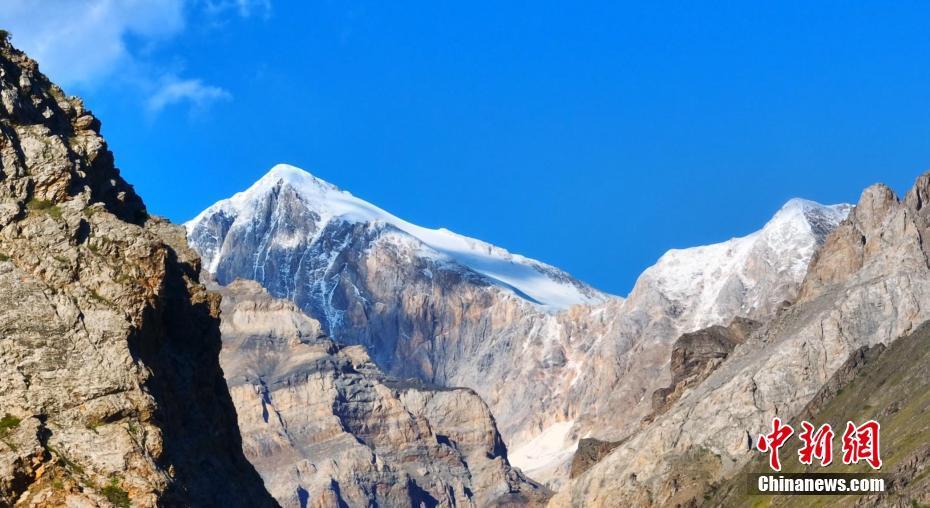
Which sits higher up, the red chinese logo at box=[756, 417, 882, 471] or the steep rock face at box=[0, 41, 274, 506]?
the red chinese logo at box=[756, 417, 882, 471]

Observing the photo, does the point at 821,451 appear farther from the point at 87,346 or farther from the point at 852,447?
the point at 87,346

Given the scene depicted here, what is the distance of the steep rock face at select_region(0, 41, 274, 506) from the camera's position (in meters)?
69.2

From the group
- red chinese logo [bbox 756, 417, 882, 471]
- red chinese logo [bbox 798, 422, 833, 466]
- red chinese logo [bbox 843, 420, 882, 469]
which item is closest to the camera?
red chinese logo [bbox 843, 420, 882, 469]

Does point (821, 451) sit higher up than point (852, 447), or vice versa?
point (821, 451)

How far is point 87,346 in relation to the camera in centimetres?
7319

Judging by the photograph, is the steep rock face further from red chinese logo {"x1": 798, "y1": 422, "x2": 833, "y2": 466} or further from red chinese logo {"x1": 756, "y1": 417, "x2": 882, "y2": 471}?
red chinese logo {"x1": 798, "y1": 422, "x2": 833, "y2": 466}

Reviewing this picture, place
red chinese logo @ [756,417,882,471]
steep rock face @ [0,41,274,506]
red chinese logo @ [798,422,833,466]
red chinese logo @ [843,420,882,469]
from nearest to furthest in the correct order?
1. steep rock face @ [0,41,274,506]
2. red chinese logo @ [843,420,882,469]
3. red chinese logo @ [756,417,882,471]
4. red chinese logo @ [798,422,833,466]

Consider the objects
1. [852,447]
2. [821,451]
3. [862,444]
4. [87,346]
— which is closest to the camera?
[87,346]

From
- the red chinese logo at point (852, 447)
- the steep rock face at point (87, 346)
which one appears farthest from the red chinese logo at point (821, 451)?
the steep rock face at point (87, 346)

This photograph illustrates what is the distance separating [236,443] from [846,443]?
→ 325ft

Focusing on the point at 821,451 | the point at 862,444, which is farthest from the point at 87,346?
the point at 821,451

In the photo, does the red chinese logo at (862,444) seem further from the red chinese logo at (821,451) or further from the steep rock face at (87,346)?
the steep rock face at (87,346)

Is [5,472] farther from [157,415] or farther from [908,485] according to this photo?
[908,485]

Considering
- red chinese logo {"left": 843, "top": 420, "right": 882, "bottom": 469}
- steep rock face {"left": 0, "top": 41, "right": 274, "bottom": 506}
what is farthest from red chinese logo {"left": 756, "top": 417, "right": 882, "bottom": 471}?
steep rock face {"left": 0, "top": 41, "right": 274, "bottom": 506}
